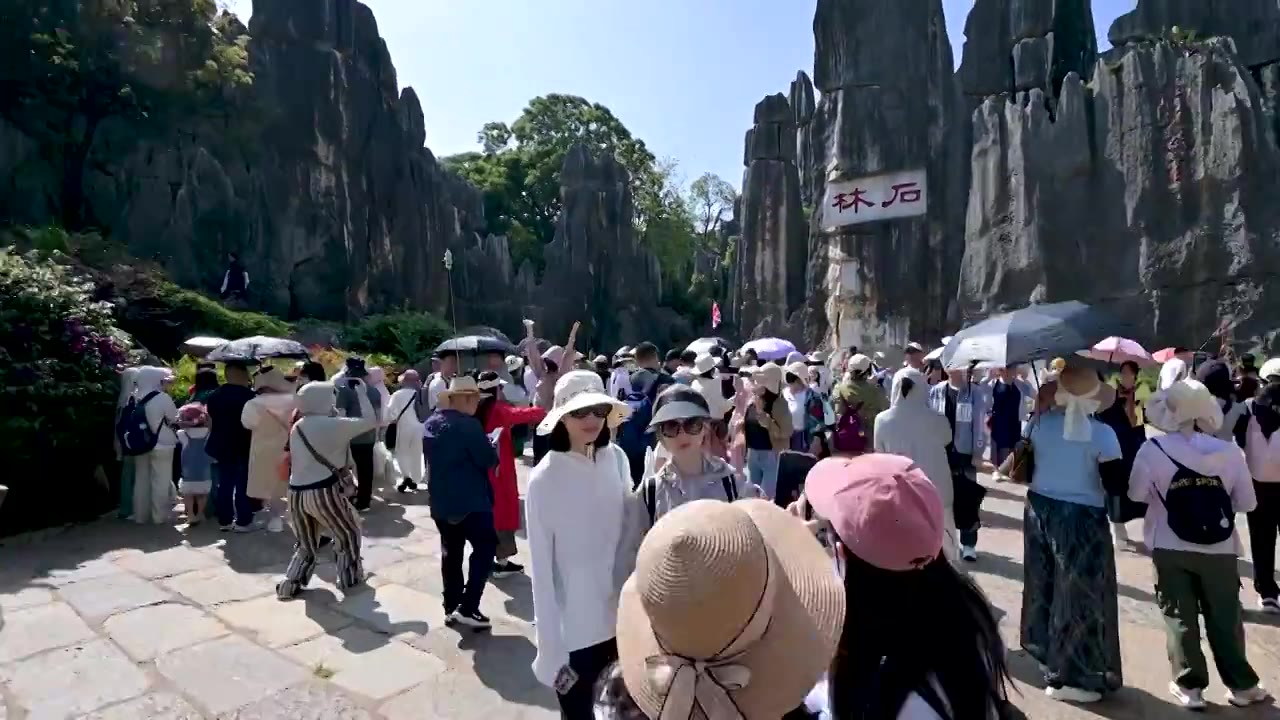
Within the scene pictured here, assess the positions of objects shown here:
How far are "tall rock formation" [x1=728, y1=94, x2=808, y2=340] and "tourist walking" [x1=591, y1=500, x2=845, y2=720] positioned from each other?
85.5 feet

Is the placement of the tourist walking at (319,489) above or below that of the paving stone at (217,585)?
above

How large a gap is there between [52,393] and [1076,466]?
8.30 metres

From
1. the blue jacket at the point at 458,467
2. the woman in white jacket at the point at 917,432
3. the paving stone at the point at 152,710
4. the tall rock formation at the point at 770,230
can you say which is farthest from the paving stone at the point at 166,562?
the tall rock formation at the point at 770,230

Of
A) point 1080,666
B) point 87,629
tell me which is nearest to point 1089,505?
point 1080,666

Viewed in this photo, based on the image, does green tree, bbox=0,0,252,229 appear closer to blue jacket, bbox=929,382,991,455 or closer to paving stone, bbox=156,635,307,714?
paving stone, bbox=156,635,307,714

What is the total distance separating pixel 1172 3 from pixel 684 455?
95.4ft

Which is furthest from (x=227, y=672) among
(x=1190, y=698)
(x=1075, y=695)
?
(x=1190, y=698)

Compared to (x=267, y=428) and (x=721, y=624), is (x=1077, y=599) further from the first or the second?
(x=267, y=428)

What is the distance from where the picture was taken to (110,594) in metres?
5.20

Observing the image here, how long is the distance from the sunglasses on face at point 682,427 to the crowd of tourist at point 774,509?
1 cm

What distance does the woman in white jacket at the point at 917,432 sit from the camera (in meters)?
4.43

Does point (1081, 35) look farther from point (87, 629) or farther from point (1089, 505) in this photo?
point (87, 629)

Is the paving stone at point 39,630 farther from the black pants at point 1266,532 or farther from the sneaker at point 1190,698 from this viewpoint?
the black pants at point 1266,532

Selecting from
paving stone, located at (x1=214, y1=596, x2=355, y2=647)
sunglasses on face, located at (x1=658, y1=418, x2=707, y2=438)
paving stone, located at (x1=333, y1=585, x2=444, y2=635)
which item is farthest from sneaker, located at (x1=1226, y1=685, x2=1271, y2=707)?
Answer: paving stone, located at (x1=214, y1=596, x2=355, y2=647)
